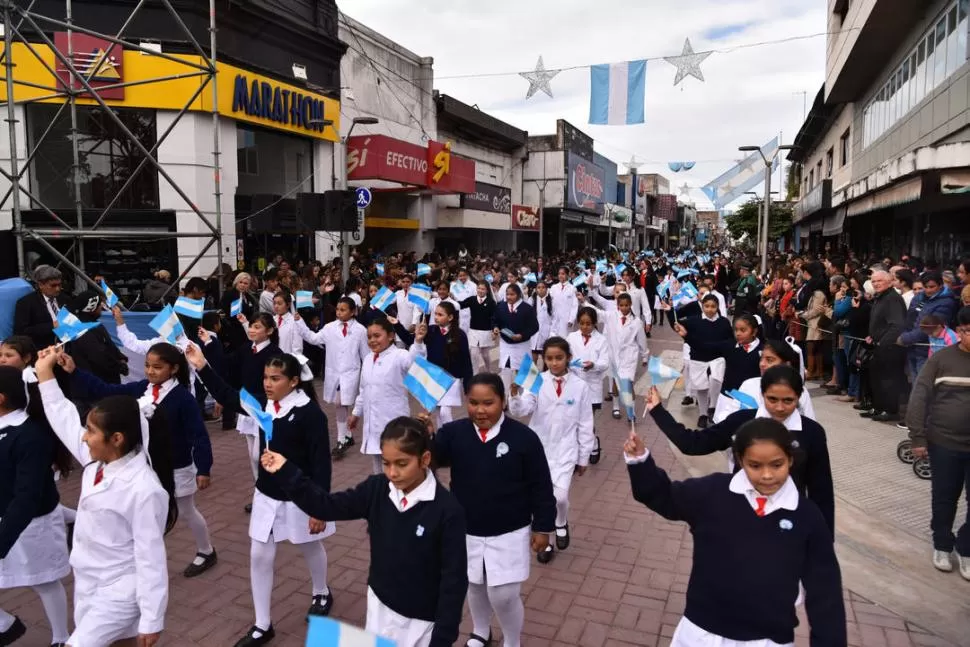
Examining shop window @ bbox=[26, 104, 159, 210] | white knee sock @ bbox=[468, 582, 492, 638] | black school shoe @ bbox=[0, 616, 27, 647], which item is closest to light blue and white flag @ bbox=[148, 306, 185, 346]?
black school shoe @ bbox=[0, 616, 27, 647]

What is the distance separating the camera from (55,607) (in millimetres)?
3906

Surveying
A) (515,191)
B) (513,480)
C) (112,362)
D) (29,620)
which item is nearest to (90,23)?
(112,362)

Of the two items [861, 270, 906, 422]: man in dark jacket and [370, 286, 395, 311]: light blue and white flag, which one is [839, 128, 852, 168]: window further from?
[370, 286, 395, 311]: light blue and white flag

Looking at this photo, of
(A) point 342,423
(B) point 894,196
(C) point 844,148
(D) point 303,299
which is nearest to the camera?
(A) point 342,423

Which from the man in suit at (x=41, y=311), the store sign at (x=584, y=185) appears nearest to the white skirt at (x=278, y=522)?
the man in suit at (x=41, y=311)

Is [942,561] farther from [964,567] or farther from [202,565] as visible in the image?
[202,565]

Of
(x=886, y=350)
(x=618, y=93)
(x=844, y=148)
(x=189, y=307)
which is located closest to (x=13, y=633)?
(x=189, y=307)

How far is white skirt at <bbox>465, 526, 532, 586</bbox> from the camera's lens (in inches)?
145

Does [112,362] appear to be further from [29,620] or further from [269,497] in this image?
[269,497]

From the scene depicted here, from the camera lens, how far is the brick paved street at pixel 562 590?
13.9ft

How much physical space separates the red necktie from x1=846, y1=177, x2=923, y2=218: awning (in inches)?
425

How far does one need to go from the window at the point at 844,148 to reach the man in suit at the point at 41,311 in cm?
2686

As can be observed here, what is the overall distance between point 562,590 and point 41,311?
5.45 metres

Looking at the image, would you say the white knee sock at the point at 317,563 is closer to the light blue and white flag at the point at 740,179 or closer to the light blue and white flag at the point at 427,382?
the light blue and white flag at the point at 427,382
